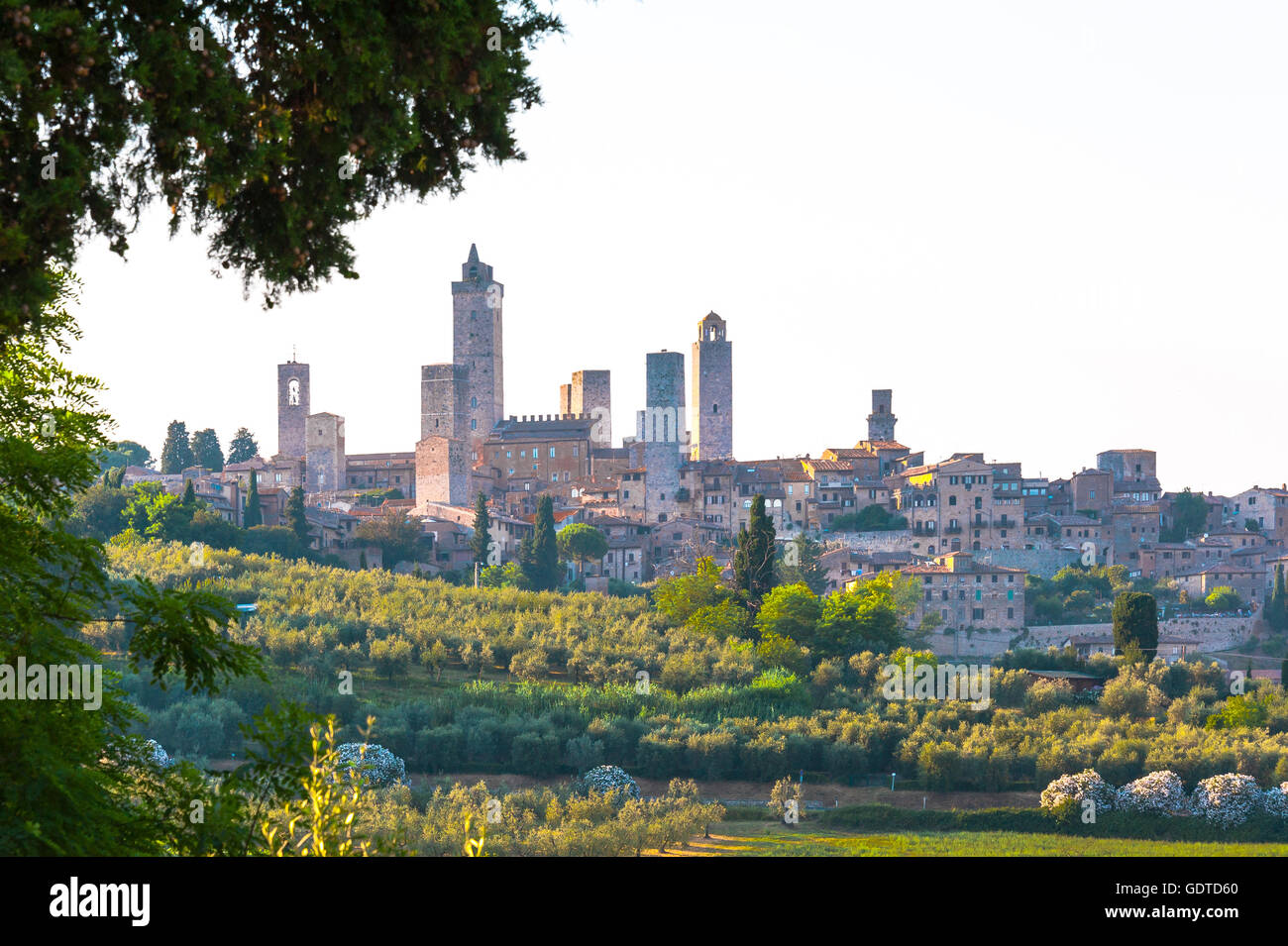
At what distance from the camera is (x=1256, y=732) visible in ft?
123

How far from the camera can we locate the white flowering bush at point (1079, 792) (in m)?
32.5

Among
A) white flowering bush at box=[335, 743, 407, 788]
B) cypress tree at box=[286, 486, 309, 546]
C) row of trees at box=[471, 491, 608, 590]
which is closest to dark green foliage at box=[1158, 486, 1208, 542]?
row of trees at box=[471, 491, 608, 590]

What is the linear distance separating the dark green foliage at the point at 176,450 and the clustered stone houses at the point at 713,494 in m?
5.53

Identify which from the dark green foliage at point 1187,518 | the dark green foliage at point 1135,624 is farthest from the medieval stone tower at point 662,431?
the dark green foliage at point 1135,624

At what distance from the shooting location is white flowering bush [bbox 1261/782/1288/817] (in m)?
→ 32.3

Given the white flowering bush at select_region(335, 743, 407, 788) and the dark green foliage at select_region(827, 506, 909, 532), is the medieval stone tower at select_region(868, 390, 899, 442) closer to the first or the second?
the dark green foliage at select_region(827, 506, 909, 532)

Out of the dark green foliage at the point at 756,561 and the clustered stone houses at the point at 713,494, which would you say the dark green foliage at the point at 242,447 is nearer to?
the clustered stone houses at the point at 713,494

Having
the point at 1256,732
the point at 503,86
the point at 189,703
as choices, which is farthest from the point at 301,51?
the point at 1256,732

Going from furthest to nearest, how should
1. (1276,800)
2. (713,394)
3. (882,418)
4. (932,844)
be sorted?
(713,394) → (882,418) → (1276,800) → (932,844)

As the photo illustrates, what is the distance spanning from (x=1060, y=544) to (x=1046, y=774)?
4044 cm

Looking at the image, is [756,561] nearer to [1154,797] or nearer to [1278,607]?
[1154,797]

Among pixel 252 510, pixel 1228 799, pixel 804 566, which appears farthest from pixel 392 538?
pixel 1228 799

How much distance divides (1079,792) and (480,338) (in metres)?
72.5

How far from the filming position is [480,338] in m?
101
